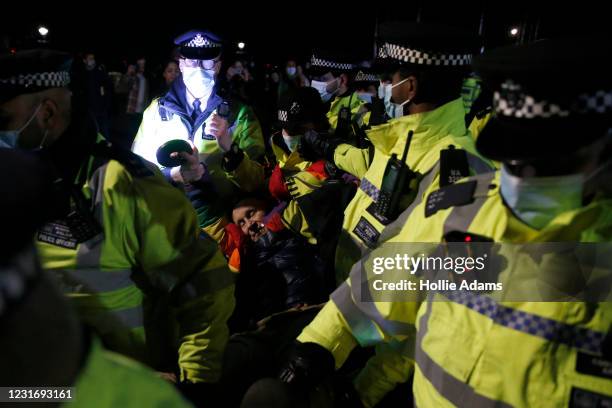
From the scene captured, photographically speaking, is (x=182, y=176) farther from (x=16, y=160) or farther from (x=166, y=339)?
(x=16, y=160)

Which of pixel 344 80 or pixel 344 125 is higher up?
pixel 344 80

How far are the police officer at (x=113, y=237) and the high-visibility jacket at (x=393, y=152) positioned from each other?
0.91 metres

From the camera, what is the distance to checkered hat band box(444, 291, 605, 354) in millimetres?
1328

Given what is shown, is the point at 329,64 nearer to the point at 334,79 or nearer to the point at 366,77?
the point at 334,79

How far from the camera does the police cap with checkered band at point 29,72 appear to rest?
1902 millimetres

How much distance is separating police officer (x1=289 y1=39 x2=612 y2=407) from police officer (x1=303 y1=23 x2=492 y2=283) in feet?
3.29

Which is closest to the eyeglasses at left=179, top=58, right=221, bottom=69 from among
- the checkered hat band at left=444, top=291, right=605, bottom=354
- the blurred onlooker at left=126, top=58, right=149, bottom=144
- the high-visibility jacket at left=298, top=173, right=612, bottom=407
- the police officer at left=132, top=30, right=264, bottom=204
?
the police officer at left=132, top=30, right=264, bottom=204

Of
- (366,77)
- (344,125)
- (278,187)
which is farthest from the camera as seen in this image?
(366,77)

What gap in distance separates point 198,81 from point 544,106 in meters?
3.27

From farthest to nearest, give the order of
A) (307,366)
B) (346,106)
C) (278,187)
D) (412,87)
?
(346,106) < (278,187) < (412,87) < (307,366)

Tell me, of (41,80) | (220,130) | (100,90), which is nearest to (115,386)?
(41,80)

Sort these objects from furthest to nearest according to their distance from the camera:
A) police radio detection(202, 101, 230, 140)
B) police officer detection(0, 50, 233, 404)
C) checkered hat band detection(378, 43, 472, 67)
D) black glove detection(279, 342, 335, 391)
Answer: police radio detection(202, 101, 230, 140) < checkered hat band detection(378, 43, 472, 67) < police officer detection(0, 50, 233, 404) < black glove detection(279, 342, 335, 391)

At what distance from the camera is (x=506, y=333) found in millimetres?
1420

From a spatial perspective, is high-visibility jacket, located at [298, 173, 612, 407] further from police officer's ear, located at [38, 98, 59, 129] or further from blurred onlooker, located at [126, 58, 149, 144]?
blurred onlooker, located at [126, 58, 149, 144]
